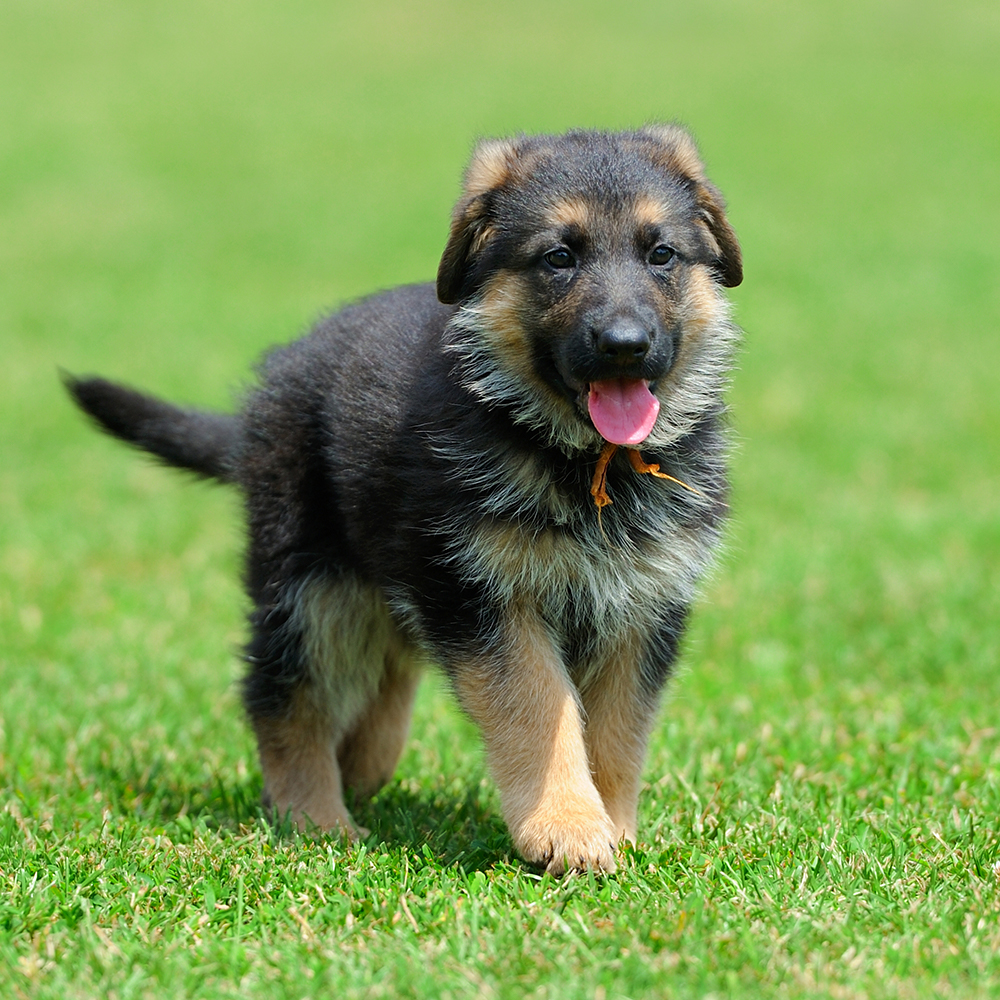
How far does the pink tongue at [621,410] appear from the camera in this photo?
11.6ft

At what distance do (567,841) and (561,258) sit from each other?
1.45 metres

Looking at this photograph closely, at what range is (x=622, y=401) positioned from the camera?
11.7ft

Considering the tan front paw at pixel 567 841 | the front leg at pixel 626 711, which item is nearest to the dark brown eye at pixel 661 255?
the front leg at pixel 626 711

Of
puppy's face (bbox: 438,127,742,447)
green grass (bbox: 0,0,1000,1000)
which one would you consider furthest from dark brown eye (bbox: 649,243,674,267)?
green grass (bbox: 0,0,1000,1000)

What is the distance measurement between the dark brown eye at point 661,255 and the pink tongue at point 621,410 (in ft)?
1.14

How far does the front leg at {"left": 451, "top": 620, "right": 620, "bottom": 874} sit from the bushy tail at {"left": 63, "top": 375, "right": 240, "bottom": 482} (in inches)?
57.1

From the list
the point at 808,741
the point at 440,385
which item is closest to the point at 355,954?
the point at 440,385

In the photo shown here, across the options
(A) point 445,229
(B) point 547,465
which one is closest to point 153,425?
(B) point 547,465

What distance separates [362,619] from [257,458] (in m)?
0.59

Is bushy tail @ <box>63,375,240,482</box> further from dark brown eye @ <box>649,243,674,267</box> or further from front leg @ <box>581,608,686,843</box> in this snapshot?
dark brown eye @ <box>649,243,674,267</box>

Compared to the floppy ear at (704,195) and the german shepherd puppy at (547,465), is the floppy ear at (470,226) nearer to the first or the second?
the german shepherd puppy at (547,465)

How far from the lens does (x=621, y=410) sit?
11.7ft

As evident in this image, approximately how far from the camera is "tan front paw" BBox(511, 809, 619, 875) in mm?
3502

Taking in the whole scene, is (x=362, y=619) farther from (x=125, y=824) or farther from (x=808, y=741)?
(x=808, y=741)
